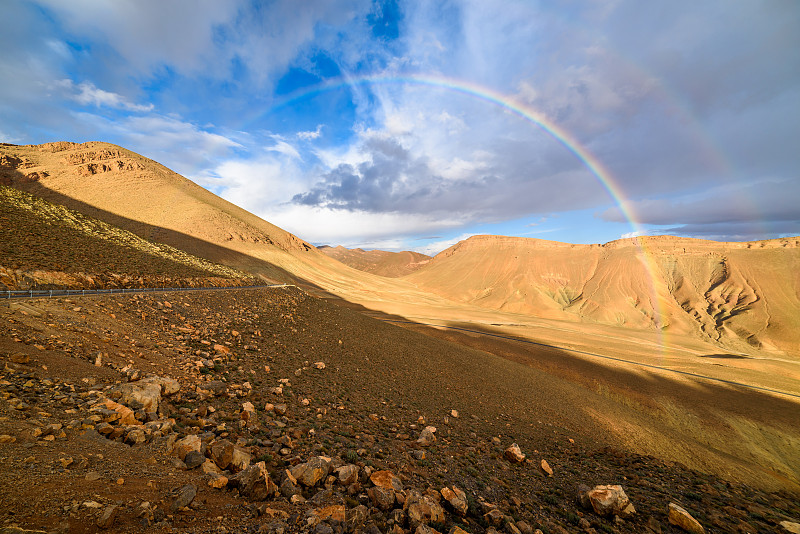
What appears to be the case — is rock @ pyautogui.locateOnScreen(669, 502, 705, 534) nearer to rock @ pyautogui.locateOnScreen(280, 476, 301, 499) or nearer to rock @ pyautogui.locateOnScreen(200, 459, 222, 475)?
rock @ pyautogui.locateOnScreen(280, 476, 301, 499)

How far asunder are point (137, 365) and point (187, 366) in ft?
4.81

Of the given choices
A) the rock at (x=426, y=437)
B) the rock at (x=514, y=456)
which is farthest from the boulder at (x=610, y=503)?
the rock at (x=426, y=437)

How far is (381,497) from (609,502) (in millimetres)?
5570

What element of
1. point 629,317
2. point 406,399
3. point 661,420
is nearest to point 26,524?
point 406,399

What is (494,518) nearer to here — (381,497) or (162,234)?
(381,497)

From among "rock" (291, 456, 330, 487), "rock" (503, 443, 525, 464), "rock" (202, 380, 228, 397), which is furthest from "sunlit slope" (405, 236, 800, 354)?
"rock" (291, 456, 330, 487)

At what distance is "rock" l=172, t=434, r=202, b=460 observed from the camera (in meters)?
5.75

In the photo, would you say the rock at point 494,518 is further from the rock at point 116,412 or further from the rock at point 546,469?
the rock at point 116,412

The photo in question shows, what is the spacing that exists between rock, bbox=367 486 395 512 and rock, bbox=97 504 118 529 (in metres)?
3.86

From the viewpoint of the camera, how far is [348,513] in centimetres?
517

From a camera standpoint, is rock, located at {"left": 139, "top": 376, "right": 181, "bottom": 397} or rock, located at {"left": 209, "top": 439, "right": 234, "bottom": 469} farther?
rock, located at {"left": 139, "top": 376, "right": 181, "bottom": 397}

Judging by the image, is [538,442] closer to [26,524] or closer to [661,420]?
[26,524]

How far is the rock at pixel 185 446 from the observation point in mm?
5754

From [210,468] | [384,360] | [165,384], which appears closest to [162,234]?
[384,360]
